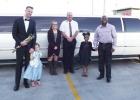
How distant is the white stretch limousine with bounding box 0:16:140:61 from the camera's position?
9281mm

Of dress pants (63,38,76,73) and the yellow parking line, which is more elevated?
dress pants (63,38,76,73)

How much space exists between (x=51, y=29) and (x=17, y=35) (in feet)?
6.01

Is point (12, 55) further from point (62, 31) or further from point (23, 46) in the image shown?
point (23, 46)

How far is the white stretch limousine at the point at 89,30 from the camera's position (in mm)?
9281

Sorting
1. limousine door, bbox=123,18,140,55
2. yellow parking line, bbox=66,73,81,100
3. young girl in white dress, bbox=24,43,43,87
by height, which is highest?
limousine door, bbox=123,18,140,55

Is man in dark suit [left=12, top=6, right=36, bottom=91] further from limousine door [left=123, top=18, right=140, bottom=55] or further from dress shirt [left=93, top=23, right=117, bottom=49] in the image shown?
limousine door [left=123, top=18, right=140, bottom=55]

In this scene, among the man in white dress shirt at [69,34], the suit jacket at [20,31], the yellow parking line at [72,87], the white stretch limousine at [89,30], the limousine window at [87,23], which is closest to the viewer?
the yellow parking line at [72,87]

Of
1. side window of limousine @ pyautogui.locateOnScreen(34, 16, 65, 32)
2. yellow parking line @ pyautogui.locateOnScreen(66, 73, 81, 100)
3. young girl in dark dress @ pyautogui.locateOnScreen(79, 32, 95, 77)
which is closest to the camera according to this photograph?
yellow parking line @ pyautogui.locateOnScreen(66, 73, 81, 100)

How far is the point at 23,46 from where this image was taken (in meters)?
7.02

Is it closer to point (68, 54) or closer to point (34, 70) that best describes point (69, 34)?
point (68, 54)

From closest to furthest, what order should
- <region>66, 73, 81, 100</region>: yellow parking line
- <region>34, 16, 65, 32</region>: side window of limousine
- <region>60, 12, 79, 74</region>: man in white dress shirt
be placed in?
<region>66, 73, 81, 100</region>: yellow parking line
<region>60, 12, 79, 74</region>: man in white dress shirt
<region>34, 16, 65, 32</region>: side window of limousine

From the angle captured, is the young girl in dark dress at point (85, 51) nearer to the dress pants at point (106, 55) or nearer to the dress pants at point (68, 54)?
the dress pants at point (68, 54)

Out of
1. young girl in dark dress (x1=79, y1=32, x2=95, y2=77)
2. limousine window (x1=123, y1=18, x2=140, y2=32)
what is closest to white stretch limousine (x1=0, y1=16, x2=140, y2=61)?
limousine window (x1=123, y1=18, x2=140, y2=32)

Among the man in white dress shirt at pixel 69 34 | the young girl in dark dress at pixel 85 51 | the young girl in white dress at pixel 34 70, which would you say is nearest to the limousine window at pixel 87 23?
the man in white dress shirt at pixel 69 34
